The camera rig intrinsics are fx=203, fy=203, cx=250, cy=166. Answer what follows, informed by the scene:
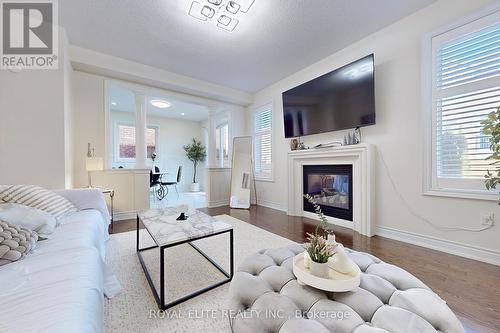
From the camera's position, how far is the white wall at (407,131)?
2088 millimetres

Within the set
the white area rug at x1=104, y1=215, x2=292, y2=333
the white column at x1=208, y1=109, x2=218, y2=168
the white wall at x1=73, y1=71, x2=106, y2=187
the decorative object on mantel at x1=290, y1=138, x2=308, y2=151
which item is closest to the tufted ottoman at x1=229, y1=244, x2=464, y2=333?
the white area rug at x1=104, y1=215, x2=292, y2=333

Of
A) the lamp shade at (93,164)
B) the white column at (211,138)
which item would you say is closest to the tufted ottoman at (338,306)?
the lamp shade at (93,164)

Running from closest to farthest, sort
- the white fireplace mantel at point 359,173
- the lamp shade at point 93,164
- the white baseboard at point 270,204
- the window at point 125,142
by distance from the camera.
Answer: the white fireplace mantel at point 359,173 < the lamp shade at point 93,164 < the white baseboard at point 270,204 < the window at point 125,142

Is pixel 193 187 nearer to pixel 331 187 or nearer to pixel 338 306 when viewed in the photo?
pixel 331 187

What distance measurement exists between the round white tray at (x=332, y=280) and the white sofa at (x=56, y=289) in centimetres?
84

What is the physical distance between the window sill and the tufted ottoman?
1792mm

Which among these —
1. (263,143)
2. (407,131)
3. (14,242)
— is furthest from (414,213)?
(14,242)

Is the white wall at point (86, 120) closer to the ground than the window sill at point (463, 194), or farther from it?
farther from it

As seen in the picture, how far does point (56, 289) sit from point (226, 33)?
3.00m

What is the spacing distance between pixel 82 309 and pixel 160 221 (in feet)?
3.40

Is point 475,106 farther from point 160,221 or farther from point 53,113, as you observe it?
point 53,113

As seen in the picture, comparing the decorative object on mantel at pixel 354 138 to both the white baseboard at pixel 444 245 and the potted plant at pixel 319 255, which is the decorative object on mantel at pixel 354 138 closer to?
the white baseboard at pixel 444 245

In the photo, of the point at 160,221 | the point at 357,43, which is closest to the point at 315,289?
the point at 160,221

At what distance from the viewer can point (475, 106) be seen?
204cm
